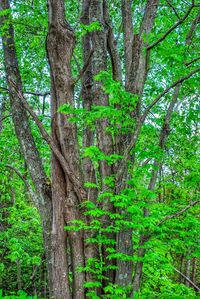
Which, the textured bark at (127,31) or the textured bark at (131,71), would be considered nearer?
the textured bark at (131,71)

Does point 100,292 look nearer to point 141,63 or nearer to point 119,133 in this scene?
point 119,133

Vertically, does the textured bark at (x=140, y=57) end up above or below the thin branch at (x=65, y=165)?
above

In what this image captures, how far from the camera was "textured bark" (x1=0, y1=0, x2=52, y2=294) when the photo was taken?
4789 mm

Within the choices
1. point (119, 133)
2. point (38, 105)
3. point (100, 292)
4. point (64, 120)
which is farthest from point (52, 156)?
point (38, 105)

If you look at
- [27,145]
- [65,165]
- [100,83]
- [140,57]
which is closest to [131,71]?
[140,57]

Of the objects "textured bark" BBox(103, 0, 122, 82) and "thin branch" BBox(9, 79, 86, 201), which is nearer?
"thin branch" BBox(9, 79, 86, 201)

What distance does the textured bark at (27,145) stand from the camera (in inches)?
189

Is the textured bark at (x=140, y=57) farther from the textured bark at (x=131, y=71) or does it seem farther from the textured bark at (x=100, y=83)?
the textured bark at (x=100, y=83)

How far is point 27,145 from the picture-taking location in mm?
4988

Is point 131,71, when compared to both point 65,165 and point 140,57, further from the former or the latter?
point 65,165

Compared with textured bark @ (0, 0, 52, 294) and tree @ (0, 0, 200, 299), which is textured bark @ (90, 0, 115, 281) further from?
textured bark @ (0, 0, 52, 294)

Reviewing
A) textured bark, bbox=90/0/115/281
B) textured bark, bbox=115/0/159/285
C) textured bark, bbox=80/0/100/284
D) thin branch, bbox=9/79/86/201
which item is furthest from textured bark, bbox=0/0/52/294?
textured bark, bbox=115/0/159/285

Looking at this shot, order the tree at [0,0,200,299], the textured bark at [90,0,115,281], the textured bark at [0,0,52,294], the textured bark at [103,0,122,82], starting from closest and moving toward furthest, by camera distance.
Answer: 1. the tree at [0,0,200,299]
2. the textured bark at [90,0,115,281]
3. the textured bark at [0,0,52,294]
4. the textured bark at [103,0,122,82]

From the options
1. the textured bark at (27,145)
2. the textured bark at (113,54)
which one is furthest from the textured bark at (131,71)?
the textured bark at (27,145)
